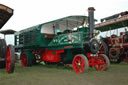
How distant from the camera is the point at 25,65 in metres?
8.83

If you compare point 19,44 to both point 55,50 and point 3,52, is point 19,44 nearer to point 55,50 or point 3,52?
point 55,50

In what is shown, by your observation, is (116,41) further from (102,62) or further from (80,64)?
(80,64)

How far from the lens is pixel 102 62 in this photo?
6496 mm

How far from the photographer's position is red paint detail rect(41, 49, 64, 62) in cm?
732

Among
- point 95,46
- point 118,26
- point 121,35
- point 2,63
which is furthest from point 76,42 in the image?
point 118,26

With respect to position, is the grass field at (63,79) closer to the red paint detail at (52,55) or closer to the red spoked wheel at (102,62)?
the red spoked wheel at (102,62)

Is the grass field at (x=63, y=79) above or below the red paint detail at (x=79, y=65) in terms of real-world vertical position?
below

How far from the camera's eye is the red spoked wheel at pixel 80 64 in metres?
5.55

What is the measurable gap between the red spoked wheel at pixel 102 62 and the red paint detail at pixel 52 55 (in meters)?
1.59

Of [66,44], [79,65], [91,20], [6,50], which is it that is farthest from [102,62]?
[6,50]

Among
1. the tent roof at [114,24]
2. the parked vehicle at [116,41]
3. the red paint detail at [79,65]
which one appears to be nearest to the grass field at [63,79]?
the red paint detail at [79,65]

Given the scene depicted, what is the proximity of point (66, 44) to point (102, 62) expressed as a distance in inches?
64.3

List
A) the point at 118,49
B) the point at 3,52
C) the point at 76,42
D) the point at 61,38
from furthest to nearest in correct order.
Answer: the point at 118,49, the point at 61,38, the point at 76,42, the point at 3,52

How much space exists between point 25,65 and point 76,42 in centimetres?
397
